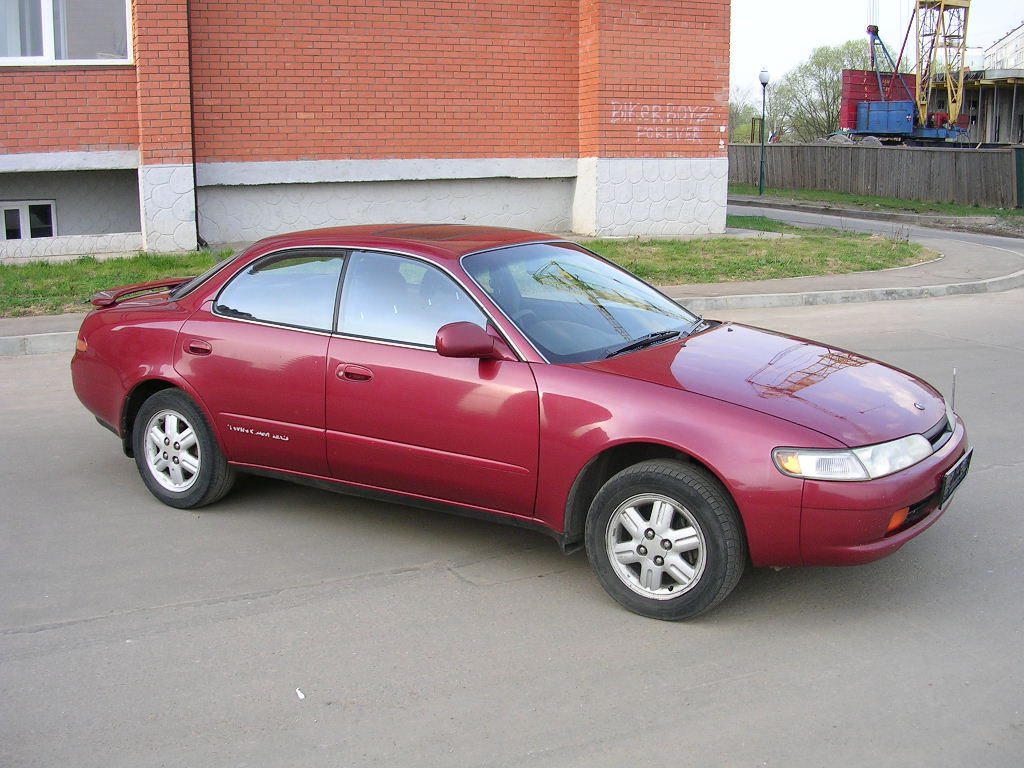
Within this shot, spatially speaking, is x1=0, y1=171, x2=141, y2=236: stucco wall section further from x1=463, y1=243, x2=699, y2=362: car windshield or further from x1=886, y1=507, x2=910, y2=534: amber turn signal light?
x1=886, y1=507, x2=910, y2=534: amber turn signal light

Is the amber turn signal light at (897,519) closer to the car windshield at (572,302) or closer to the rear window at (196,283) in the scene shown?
the car windshield at (572,302)

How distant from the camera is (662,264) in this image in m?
15.3

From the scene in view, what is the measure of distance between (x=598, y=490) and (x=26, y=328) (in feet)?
26.6

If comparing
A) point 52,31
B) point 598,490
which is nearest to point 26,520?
point 598,490

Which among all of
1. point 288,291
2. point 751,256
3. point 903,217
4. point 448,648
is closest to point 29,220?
point 751,256

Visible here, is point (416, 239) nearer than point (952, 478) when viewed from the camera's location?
No

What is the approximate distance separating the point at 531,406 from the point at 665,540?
2.67 ft

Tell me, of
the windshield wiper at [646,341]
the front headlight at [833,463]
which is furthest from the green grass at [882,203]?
the front headlight at [833,463]

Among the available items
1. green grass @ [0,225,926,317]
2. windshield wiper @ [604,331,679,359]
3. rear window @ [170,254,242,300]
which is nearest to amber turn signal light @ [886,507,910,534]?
windshield wiper @ [604,331,679,359]

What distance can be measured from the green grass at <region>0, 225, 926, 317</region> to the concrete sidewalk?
1.24ft

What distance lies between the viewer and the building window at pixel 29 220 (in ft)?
52.9

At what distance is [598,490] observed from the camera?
4801mm

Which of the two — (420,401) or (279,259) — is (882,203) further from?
(420,401)

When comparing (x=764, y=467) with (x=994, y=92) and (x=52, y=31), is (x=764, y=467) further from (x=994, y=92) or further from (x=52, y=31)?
(x=994, y=92)
